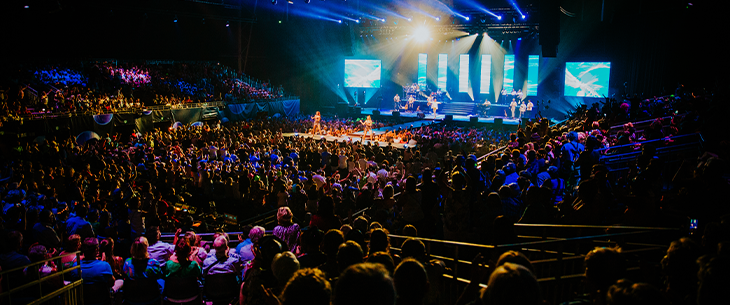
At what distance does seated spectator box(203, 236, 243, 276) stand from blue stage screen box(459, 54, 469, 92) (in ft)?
81.8

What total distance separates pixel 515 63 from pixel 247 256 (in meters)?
24.0

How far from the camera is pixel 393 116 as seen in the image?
24.2 meters

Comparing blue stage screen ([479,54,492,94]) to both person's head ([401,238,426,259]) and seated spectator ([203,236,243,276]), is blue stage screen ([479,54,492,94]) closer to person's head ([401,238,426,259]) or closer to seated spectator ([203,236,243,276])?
seated spectator ([203,236,243,276])

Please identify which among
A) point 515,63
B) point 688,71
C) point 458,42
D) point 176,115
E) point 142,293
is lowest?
point 142,293

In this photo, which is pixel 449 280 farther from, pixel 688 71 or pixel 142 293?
pixel 688 71

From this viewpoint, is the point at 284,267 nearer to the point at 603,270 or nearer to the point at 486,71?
the point at 603,270

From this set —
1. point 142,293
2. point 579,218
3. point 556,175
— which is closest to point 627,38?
point 556,175

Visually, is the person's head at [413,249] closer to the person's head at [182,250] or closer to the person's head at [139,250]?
the person's head at [182,250]

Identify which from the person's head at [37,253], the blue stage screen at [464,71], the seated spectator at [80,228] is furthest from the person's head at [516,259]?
the blue stage screen at [464,71]

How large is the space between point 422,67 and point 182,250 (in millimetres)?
26441

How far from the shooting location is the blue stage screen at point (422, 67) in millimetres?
28719

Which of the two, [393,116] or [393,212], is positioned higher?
[393,116]

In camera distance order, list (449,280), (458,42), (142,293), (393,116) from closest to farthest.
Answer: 1. (449,280)
2. (142,293)
3. (393,116)
4. (458,42)

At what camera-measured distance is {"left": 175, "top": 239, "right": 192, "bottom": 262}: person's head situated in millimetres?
3984
